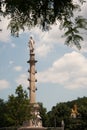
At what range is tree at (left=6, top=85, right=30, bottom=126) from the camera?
192ft

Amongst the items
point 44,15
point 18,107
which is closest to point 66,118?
point 18,107

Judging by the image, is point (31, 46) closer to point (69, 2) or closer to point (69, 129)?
point (69, 129)

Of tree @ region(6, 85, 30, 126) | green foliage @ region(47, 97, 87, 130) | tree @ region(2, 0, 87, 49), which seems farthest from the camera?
green foliage @ region(47, 97, 87, 130)

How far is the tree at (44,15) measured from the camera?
4.53 meters

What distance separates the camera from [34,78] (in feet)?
230

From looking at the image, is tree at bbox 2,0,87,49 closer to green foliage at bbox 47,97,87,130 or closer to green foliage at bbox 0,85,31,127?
green foliage at bbox 0,85,31,127

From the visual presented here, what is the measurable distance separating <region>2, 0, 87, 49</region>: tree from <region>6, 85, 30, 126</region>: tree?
176ft

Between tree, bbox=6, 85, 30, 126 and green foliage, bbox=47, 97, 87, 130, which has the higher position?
green foliage, bbox=47, 97, 87, 130

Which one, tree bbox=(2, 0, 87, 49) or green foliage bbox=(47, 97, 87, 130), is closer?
tree bbox=(2, 0, 87, 49)

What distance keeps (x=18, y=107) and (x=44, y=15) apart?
54649 mm

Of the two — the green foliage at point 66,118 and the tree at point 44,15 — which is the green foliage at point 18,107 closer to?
the green foliage at point 66,118

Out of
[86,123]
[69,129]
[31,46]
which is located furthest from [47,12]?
[69,129]

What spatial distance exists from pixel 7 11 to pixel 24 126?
63.6m

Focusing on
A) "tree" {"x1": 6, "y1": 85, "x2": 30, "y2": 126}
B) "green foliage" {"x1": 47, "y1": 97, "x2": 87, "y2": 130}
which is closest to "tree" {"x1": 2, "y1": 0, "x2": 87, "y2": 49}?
"tree" {"x1": 6, "y1": 85, "x2": 30, "y2": 126}
